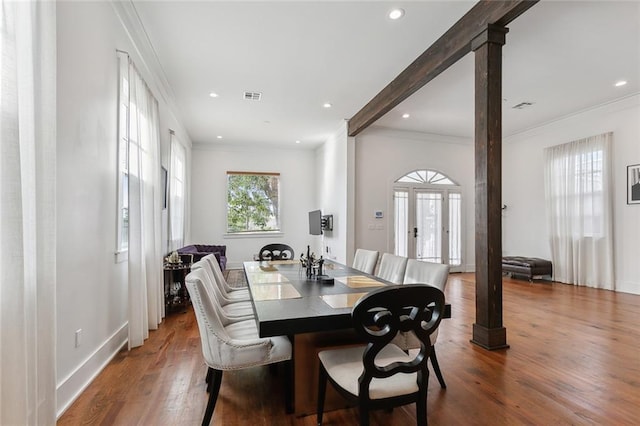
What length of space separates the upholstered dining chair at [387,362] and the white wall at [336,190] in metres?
4.66

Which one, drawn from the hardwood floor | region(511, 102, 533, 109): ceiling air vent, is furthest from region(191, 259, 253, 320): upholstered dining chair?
region(511, 102, 533, 109): ceiling air vent

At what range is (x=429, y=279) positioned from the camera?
7.65ft

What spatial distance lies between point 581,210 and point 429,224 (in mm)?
2768

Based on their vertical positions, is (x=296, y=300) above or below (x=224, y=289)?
above

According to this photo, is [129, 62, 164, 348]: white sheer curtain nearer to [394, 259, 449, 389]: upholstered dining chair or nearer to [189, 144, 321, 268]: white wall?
[394, 259, 449, 389]: upholstered dining chair

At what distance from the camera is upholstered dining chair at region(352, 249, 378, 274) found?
327cm

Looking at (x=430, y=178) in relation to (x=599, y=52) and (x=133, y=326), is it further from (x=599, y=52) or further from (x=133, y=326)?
(x=133, y=326)

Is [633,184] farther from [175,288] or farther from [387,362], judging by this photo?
[175,288]

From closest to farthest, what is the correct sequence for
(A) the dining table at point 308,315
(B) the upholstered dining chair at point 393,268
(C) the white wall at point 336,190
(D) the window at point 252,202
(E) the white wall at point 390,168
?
1. (A) the dining table at point 308,315
2. (B) the upholstered dining chair at point 393,268
3. (C) the white wall at point 336,190
4. (E) the white wall at point 390,168
5. (D) the window at point 252,202

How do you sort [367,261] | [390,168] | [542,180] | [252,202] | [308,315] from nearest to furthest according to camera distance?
1. [308,315]
2. [367,261]
3. [542,180]
4. [390,168]
5. [252,202]

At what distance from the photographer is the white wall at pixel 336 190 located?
6.27 metres

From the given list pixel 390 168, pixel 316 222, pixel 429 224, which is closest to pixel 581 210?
pixel 429 224

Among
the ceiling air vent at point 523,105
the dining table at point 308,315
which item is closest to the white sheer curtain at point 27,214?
the dining table at point 308,315

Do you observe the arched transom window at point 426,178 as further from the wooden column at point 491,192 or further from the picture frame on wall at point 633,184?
the wooden column at point 491,192
